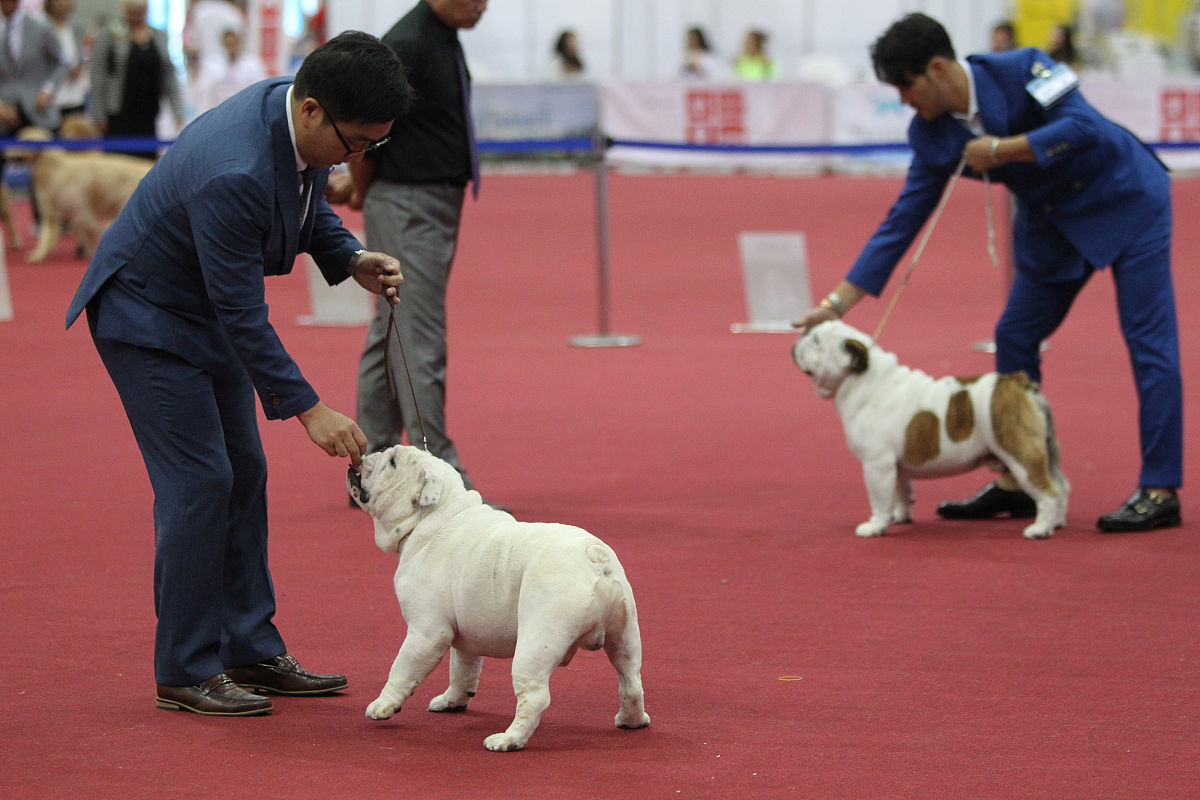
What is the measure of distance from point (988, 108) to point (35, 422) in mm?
4405

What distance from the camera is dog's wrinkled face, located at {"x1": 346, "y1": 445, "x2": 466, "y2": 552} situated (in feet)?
10.6

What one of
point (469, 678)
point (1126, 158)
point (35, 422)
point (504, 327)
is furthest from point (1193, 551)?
point (504, 327)

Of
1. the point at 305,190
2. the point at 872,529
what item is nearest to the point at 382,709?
the point at 305,190

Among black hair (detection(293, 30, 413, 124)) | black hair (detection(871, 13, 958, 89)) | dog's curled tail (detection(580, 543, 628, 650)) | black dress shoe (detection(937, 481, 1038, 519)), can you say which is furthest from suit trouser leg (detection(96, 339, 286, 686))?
black dress shoe (detection(937, 481, 1038, 519))

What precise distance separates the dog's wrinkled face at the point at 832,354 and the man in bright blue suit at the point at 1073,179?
112 millimetres

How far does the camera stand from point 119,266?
3.20m

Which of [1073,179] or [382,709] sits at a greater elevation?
[1073,179]

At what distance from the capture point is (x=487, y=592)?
3.10 meters

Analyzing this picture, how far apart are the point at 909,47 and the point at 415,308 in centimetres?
185

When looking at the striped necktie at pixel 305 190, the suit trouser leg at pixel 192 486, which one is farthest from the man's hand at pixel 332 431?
the striped necktie at pixel 305 190

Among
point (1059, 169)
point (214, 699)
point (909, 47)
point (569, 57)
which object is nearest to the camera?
point (214, 699)

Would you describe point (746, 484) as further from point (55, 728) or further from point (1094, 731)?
point (55, 728)

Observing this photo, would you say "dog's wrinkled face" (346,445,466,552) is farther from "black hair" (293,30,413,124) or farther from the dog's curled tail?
"black hair" (293,30,413,124)

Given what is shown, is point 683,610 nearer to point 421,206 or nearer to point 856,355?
point 856,355
